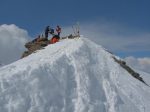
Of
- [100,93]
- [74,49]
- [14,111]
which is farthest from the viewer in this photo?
[74,49]

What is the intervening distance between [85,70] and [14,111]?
10.9m

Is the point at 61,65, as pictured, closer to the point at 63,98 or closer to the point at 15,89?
the point at 63,98

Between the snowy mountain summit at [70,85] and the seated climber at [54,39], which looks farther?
the seated climber at [54,39]

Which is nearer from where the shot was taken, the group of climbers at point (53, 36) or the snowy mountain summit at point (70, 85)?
the snowy mountain summit at point (70, 85)

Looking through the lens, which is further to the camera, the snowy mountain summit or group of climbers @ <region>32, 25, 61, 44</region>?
group of climbers @ <region>32, 25, 61, 44</region>

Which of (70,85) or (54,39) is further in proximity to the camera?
(54,39)

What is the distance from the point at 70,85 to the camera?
127ft

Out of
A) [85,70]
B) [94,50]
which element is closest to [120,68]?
[94,50]

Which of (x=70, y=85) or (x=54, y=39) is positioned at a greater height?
(x=54, y=39)

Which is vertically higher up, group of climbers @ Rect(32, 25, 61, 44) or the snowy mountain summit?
group of climbers @ Rect(32, 25, 61, 44)

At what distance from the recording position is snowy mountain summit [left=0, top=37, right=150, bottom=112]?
34.5m

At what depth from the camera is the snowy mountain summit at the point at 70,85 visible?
3450 centimetres

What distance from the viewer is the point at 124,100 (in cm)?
3925

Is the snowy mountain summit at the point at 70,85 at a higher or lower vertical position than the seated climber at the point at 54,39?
lower
